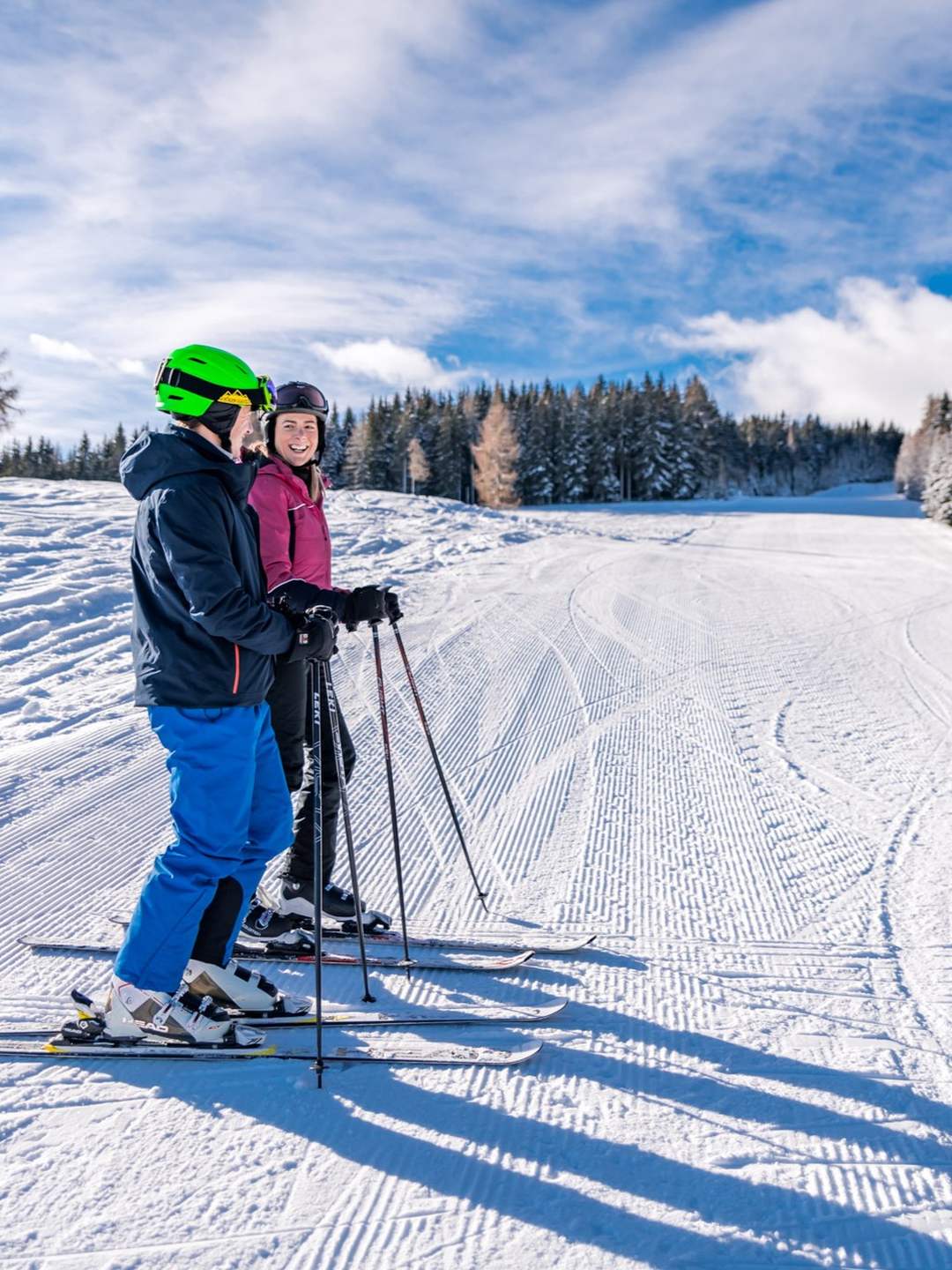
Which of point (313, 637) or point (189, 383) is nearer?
point (189, 383)

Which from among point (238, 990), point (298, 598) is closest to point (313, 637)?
point (298, 598)

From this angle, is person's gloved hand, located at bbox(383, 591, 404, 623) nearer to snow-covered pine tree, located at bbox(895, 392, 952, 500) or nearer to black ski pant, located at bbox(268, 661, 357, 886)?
black ski pant, located at bbox(268, 661, 357, 886)

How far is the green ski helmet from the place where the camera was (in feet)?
8.54

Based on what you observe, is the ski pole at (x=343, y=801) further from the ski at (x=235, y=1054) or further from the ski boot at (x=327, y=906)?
the ski at (x=235, y=1054)

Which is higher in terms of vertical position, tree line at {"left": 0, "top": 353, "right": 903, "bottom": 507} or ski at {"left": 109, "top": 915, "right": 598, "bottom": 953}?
tree line at {"left": 0, "top": 353, "right": 903, "bottom": 507}

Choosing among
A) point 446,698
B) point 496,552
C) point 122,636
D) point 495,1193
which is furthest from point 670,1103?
point 496,552

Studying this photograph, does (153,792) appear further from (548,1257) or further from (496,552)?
(496,552)

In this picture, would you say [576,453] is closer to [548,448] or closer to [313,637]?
[548,448]

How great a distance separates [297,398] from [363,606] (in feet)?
3.13

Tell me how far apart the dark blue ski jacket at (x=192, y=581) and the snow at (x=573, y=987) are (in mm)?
1259

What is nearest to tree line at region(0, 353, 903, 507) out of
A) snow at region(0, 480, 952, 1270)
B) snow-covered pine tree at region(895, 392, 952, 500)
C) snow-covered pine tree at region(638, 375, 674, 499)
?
snow-covered pine tree at region(638, 375, 674, 499)

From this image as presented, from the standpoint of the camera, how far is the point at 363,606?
3160mm

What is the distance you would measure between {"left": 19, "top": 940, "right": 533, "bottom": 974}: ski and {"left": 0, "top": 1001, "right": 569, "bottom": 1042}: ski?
10.3 inches

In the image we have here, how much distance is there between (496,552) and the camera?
54.3 feet
